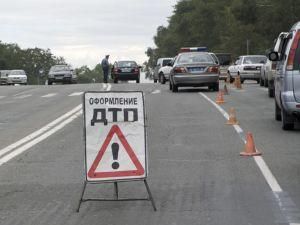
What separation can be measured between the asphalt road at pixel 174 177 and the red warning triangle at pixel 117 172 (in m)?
0.36

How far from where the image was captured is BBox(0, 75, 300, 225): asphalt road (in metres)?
7.39

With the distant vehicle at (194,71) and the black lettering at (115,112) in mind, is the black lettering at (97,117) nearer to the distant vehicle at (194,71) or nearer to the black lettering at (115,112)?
the black lettering at (115,112)

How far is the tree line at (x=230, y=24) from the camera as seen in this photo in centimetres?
6397

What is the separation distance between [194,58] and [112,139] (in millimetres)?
21002

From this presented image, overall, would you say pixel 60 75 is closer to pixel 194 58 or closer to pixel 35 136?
pixel 194 58

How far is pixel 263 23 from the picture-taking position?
68.2 metres

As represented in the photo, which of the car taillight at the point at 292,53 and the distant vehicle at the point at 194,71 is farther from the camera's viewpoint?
the distant vehicle at the point at 194,71

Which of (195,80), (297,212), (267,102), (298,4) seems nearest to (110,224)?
(297,212)

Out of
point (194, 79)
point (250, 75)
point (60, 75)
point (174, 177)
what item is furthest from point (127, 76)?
point (174, 177)

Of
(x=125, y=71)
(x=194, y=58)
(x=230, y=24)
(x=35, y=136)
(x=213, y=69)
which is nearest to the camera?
(x=35, y=136)

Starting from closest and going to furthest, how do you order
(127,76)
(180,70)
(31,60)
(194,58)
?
(180,70) → (194,58) → (127,76) → (31,60)

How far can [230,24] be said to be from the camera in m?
78.3

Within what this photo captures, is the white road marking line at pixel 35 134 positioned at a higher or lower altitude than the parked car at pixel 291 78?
lower

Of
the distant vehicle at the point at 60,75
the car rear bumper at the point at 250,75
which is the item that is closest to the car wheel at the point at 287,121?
the car rear bumper at the point at 250,75
